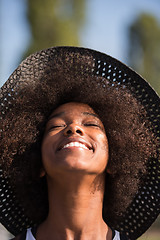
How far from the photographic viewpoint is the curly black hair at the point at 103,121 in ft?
8.35

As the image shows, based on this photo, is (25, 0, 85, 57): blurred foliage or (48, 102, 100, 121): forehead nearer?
(48, 102, 100, 121): forehead

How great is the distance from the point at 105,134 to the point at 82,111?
0.75ft

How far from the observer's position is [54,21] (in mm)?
18422

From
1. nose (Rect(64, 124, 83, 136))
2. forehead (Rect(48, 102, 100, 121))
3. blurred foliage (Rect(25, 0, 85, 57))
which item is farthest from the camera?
blurred foliage (Rect(25, 0, 85, 57))

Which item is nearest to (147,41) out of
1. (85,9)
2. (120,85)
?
(85,9)

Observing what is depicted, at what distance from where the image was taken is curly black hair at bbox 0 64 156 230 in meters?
2.54

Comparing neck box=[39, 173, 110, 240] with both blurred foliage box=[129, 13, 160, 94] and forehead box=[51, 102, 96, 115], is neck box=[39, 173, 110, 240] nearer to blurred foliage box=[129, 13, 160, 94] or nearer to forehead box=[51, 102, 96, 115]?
forehead box=[51, 102, 96, 115]

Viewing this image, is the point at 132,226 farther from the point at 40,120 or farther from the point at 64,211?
the point at 40,120

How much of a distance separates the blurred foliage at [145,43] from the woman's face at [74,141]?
20.3 meters

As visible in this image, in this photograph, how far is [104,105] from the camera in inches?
102

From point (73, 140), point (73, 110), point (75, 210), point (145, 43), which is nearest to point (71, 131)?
point (73, 140)

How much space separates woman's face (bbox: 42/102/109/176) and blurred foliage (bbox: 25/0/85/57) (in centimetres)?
1521

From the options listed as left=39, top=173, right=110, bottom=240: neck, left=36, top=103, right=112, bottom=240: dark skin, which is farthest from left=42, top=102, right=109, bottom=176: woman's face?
left=39, top=173, right=110, bottom=240: neck

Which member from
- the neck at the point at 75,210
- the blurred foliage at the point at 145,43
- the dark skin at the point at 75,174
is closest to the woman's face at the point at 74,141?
the dark skin at the point at 75,174
